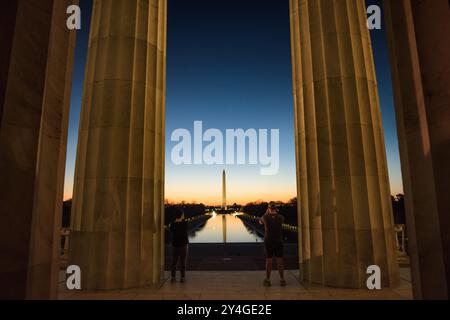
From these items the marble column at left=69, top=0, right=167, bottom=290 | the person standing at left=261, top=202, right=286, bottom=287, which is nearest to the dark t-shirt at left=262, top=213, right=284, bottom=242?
the person standing at left=261, top=202, right=286, bottom=287

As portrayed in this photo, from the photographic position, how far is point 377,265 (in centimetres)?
1411

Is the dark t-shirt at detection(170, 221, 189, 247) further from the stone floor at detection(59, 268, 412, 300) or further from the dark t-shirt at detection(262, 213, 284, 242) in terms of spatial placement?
the dark t-shirt at detection(262, 213, 284, 242)

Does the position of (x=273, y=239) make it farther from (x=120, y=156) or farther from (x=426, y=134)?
(x=426, y=134)

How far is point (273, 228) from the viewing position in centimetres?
1401

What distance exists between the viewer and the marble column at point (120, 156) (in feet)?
46.8

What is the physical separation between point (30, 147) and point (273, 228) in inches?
425

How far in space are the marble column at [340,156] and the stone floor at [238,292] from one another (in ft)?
3.56

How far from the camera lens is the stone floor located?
12375mm

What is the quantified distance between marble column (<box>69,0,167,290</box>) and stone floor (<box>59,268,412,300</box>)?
1.08m

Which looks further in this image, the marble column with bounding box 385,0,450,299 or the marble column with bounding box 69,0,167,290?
the marble column with bounding box 69,0,167,290

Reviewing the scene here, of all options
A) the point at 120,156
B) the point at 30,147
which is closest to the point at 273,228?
the point at 120,156

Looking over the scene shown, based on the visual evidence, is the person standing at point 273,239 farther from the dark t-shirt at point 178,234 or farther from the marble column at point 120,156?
the marble column at point 120,156
